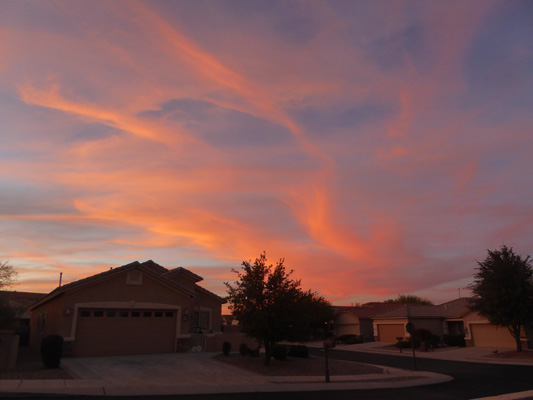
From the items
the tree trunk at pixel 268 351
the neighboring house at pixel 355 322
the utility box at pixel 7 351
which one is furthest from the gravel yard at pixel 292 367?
the neighboring house at pixel 355 322

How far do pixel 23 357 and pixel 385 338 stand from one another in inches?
1572

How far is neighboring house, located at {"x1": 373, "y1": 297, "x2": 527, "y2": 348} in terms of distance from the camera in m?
41.3

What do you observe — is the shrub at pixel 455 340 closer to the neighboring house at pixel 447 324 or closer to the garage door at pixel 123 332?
the neighboring house at pixel 447 324

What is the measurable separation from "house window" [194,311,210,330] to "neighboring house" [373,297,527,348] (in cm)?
2332

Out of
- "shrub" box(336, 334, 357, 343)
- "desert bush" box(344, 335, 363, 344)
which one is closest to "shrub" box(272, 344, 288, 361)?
"desert bush" box(344, 335, 363, 344)

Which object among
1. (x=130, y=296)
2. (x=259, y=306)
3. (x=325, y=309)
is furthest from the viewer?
(x=325, y=309)

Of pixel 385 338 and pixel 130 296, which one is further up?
pixel 130 296

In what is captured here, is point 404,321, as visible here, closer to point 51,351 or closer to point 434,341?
point 434,341

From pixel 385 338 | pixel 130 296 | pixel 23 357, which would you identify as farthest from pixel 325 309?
pixel 23 357

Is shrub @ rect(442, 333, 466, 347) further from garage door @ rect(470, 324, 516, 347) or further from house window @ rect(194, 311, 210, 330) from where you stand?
house window @ rect(194, 311, 210, 330)

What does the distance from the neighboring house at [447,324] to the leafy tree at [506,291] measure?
6.03 metres

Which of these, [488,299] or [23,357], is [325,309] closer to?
[488,299]

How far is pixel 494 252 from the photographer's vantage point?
116 feet

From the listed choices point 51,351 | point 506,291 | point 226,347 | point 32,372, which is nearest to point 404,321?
point 506,291
